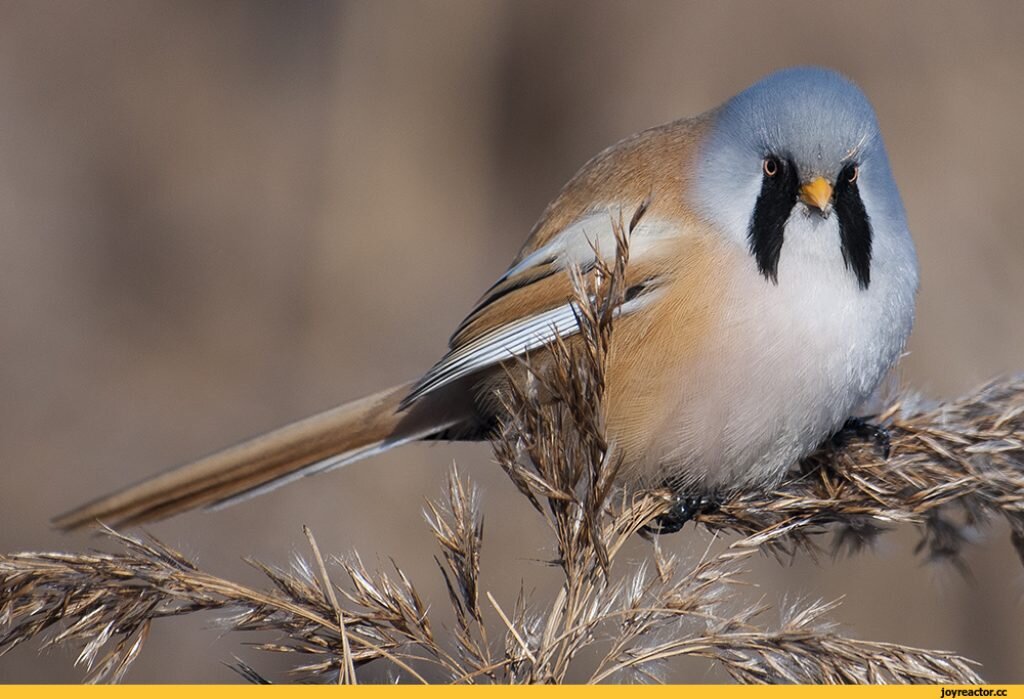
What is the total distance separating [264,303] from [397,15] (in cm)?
164

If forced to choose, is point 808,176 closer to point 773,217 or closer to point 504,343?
point 773,217

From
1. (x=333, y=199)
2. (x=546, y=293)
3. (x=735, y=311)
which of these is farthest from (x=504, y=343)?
(x=333, y=199)

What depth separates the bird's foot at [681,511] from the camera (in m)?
3.04

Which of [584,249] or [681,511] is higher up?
[584,249]

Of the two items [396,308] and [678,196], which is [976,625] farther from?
[396,308]

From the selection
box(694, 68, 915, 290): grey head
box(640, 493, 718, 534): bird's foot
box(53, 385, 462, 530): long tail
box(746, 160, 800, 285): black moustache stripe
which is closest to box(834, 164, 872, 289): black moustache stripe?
box(694, 68, 915, 290): grey head

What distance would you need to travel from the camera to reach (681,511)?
121 inches

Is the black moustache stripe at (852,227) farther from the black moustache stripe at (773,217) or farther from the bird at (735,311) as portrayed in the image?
the black moustache stripe at (773,217)

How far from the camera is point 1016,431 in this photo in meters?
2.70

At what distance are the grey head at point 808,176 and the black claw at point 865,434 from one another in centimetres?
36

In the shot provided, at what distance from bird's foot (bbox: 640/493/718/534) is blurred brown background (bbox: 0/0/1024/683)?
1.94 meters

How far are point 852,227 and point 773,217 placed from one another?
7.7 inches

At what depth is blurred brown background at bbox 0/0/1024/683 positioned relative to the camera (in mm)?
5168

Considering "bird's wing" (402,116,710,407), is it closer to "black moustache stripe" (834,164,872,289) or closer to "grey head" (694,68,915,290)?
"grey head" (694,68,915,290)
